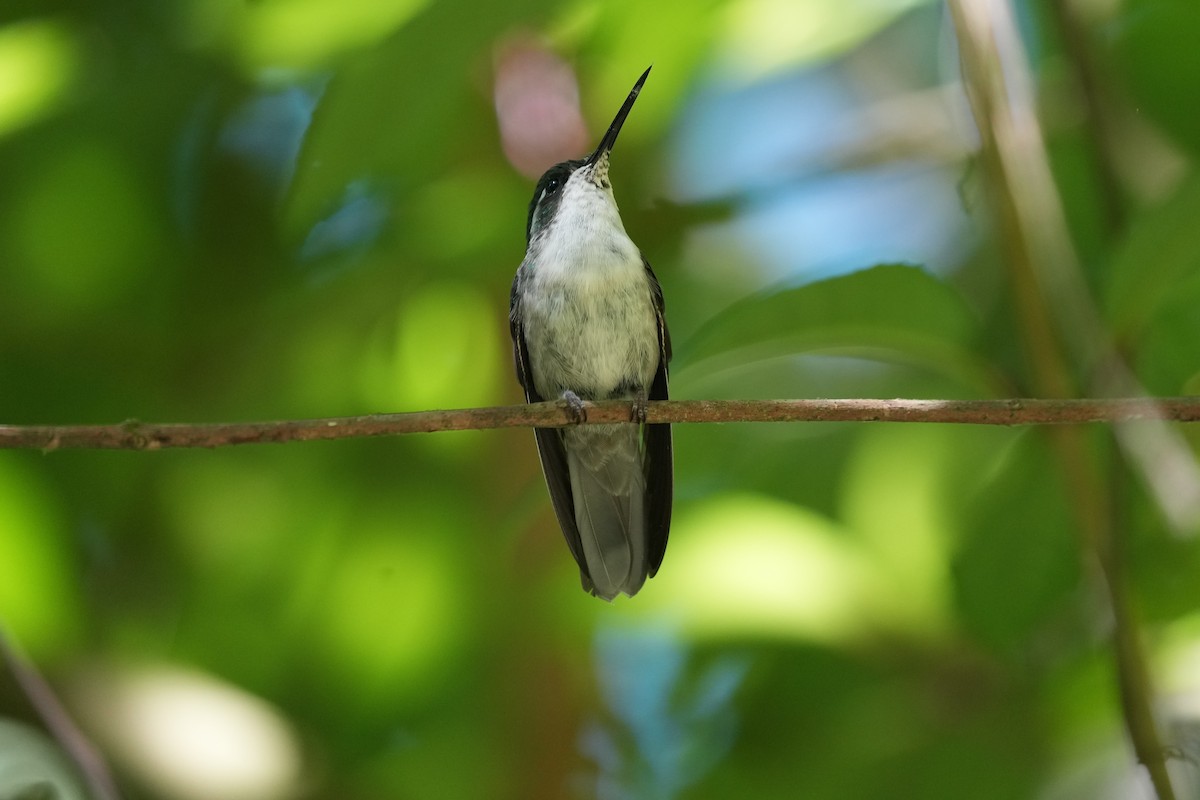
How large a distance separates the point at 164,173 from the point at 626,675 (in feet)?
6.30

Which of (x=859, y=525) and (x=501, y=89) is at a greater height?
(x=501, y=89)

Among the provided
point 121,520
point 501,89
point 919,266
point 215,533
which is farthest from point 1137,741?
point 121,520

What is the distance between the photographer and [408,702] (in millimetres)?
2869

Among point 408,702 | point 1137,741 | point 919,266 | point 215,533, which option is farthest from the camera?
point 215,533

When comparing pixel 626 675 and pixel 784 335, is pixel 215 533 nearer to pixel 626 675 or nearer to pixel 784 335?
pixel 626 675

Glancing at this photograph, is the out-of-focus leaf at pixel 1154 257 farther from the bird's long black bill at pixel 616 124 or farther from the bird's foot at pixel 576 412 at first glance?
the bird's long black bill at pixel 616 124

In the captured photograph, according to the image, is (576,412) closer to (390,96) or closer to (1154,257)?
(390,96)

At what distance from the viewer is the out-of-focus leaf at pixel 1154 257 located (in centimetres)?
191

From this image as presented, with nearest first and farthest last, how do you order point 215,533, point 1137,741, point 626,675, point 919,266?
point 1137,741, point 919,266, point 215,533, point 626,675

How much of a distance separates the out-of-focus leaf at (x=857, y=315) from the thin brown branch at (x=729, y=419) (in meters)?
0.15

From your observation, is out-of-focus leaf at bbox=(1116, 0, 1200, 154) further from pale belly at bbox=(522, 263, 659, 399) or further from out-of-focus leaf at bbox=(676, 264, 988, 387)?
pale belly at bbox=(522, 263, 659, 399)

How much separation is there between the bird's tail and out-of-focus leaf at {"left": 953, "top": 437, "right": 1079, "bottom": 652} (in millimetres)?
908

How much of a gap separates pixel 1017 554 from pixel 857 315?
66cm

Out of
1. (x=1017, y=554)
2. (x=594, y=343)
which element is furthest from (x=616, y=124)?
(x=1017, y=554)
